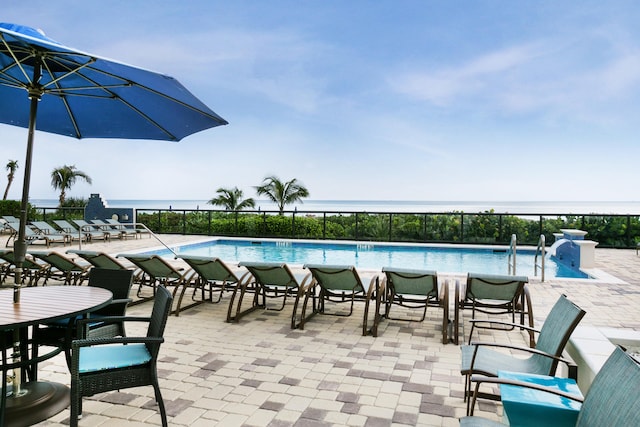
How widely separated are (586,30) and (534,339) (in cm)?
1781

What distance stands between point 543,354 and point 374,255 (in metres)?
9.68

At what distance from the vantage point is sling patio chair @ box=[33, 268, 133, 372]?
2.94m

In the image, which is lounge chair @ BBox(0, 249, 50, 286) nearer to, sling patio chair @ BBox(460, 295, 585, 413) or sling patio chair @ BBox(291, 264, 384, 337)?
sling patio chair @ BBox(291, 264, 384, 337)

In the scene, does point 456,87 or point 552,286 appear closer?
point 552,286

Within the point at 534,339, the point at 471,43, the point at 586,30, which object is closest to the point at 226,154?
the point at 471,43

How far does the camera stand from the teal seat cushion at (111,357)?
2375 millimetres

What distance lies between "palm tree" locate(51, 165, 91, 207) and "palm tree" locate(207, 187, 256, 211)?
15.1 meters

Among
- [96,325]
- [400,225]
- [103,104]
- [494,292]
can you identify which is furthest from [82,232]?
[494,292]

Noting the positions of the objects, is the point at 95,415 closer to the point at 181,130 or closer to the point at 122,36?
the point at 181,130

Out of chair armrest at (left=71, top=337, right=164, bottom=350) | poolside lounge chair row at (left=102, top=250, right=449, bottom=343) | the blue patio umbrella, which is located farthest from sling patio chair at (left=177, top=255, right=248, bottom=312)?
chair armrest at (left=71, top=337, right=164, bottom=350)

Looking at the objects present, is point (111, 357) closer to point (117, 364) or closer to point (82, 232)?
point (117, 364)

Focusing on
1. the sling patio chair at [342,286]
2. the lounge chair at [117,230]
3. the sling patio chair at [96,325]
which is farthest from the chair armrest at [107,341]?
the lounge chair at [117,230]

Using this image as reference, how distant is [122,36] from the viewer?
1811 centimetres

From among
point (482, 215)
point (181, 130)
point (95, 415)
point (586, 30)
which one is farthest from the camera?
point (586, 30)
